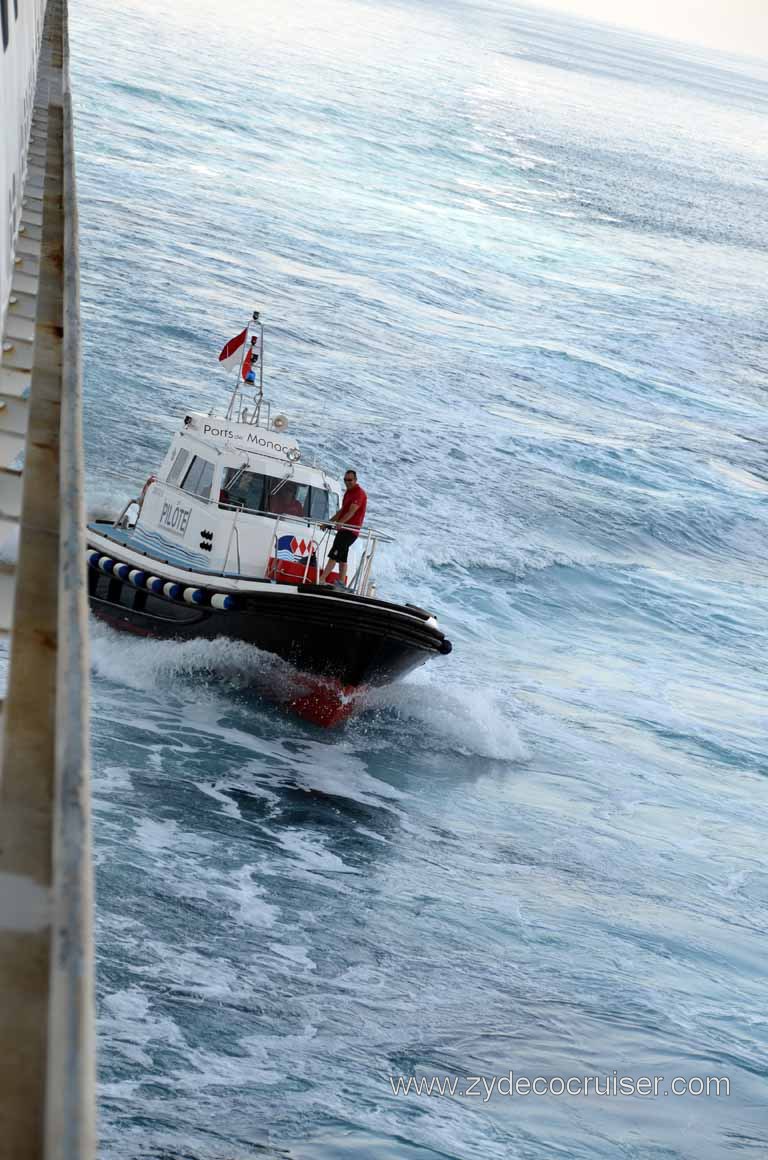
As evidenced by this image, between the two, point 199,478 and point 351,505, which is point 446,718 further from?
point 199,478

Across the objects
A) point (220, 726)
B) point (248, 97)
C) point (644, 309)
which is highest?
point (248, 97)

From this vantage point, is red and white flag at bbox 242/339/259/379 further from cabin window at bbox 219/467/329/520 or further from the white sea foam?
the white sea foam

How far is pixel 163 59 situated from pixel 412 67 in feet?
123

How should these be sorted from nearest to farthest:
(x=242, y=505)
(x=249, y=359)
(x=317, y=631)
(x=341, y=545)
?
1. (x=317, y=631)
2. (x=341, y=545)
3. (x=242, y=505)
4. (x=249, y=359)

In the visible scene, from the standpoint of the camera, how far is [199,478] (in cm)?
1436

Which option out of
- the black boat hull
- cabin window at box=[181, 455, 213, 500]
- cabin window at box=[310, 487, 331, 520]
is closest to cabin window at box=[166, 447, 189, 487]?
cabin window at box=[181, 455, 213, 500]

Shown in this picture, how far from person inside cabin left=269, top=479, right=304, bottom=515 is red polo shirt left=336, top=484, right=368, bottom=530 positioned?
2.49 feet

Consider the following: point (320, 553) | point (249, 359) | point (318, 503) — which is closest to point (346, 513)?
point (318, 503)

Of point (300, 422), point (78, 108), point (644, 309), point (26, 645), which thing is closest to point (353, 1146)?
point (26, 645)

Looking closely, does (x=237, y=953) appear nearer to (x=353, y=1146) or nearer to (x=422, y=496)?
(x=353, y=1146)

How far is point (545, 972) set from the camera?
1038 centimetres

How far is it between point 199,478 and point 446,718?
3.69 meters

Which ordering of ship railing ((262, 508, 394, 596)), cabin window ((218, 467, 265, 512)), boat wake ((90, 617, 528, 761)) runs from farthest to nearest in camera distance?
1. cabin window ((218, 467, 265, 512))
2. ship railing ((262, 508, 394, 596))
3. boat wake ((90, 617, 528, 761))

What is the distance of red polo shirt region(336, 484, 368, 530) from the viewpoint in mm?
13617
